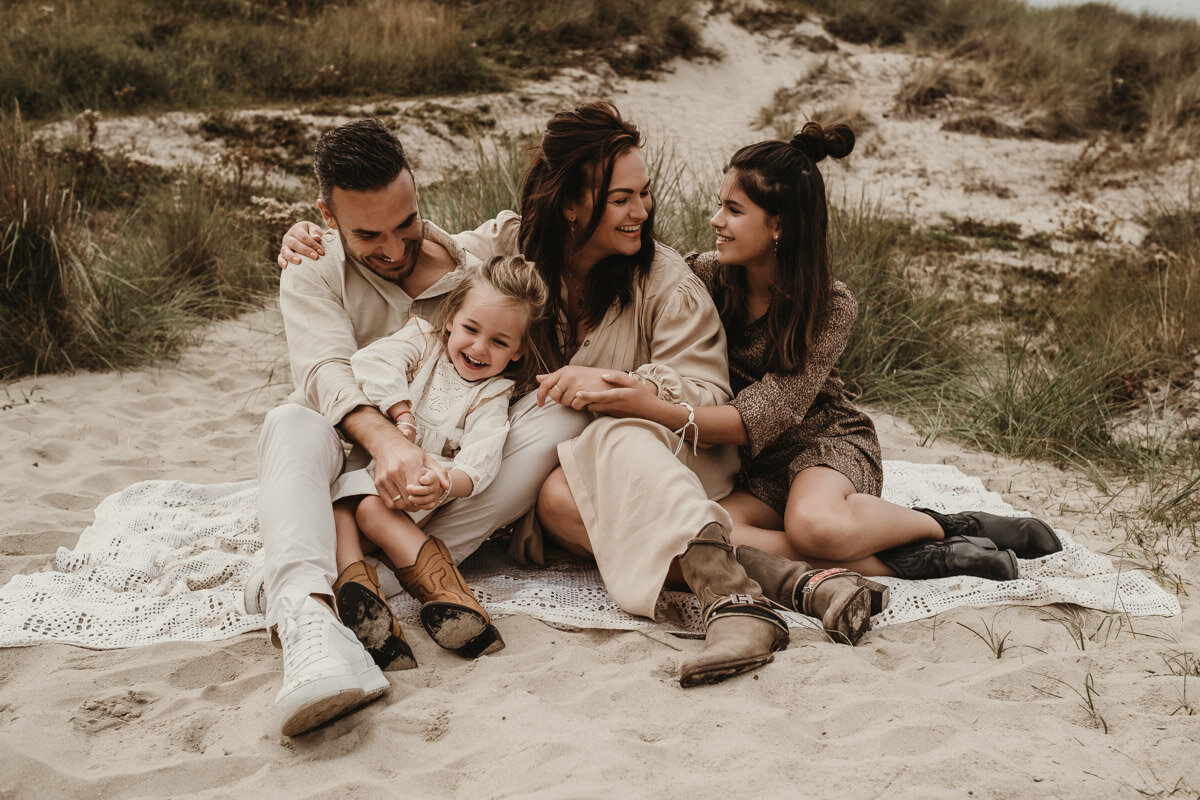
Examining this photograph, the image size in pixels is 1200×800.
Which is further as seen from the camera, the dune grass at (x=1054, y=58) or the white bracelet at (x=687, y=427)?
the dune grass at (x=1054, y=58)

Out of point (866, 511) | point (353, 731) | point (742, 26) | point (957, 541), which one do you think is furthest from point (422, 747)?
point (742, 26)

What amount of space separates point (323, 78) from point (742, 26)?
6.77m

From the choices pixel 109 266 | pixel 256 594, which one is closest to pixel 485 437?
pixel 256 594

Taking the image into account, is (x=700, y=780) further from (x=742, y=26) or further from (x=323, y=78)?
(x=742, y=26)

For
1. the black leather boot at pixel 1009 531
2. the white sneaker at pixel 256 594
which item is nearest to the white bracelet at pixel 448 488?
the white sneaker at pixel 256 594

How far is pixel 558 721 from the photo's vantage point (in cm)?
209

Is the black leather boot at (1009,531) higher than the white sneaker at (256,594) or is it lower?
higher

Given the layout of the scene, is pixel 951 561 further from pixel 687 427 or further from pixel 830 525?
pixel 687 427

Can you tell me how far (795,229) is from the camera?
2.98m

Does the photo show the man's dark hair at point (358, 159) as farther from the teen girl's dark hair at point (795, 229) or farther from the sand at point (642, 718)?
the sand at point (642, 718)

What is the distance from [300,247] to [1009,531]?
255 cm

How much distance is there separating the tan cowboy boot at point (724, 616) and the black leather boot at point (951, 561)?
751mm

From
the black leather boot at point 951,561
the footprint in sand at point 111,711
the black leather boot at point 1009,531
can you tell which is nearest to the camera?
the footprint in sand at point 111,711

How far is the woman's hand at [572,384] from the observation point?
9.07 ft
